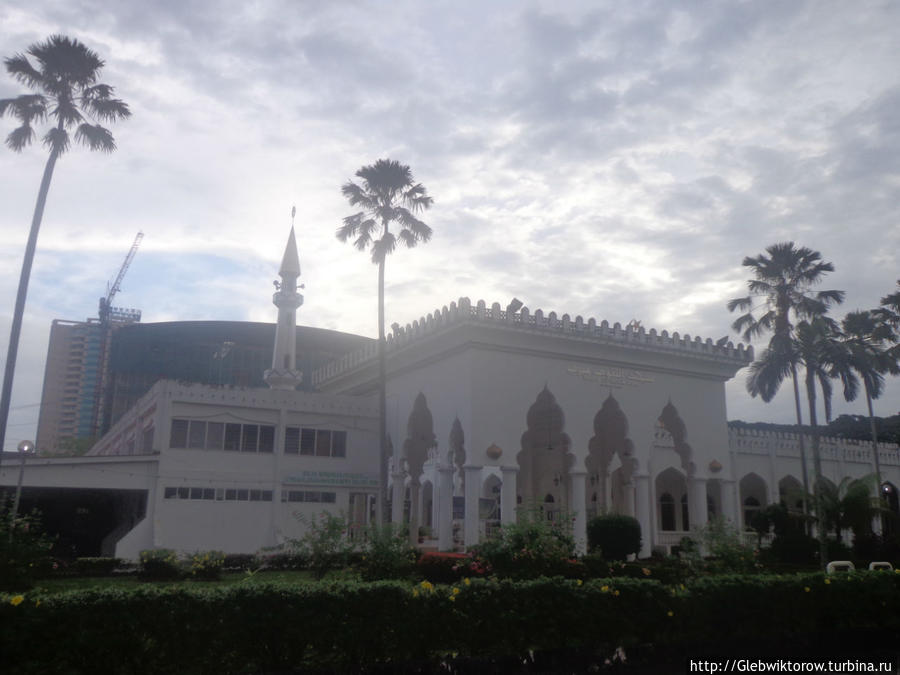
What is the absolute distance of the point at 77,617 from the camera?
7.94 m

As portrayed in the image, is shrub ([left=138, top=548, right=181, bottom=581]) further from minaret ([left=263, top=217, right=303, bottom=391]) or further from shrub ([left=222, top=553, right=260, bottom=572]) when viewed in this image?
minaret ([left=263, top=217, right=303, bottom=391])

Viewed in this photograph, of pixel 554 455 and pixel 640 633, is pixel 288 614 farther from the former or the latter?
pixel 554 455

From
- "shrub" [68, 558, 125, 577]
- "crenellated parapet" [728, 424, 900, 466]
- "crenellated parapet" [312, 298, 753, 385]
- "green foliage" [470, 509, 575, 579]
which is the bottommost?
"shrub" [68, 558, 125, 577]

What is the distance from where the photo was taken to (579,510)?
25.9 meters

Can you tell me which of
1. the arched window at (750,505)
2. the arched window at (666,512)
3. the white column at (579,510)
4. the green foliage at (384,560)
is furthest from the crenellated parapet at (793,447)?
the green foliage at (384,560)

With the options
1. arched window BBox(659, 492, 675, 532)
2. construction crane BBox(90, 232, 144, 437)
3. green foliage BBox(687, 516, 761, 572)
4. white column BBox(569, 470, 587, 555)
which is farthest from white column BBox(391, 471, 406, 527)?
construction crane BBox(90, 232, 144, 437)

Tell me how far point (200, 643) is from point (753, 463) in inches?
1422

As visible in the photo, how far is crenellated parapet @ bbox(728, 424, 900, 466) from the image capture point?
129 ft

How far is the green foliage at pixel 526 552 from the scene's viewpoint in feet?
51.2

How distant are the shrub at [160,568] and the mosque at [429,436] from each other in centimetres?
529

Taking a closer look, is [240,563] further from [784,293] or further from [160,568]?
[784,293]

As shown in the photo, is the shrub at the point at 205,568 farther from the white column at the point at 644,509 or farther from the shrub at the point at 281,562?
the white column at the point at 644,509

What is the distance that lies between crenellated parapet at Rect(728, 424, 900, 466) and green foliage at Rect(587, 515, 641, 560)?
46.3 feet

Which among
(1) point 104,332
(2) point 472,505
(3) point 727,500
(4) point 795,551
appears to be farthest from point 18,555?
(1) point 104,332
